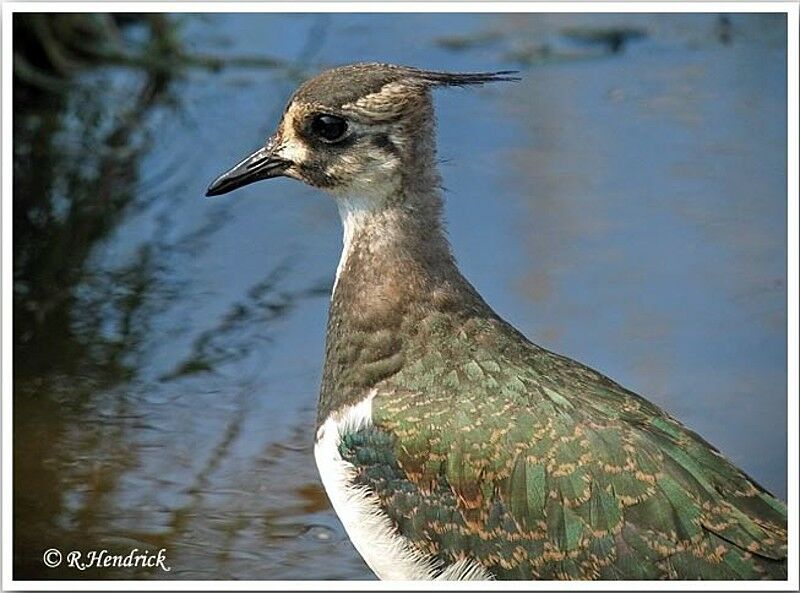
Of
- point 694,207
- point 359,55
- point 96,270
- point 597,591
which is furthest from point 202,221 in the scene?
point 597,591

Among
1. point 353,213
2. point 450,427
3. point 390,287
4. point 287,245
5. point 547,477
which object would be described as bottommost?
point 547,477

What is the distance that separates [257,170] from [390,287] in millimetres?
574

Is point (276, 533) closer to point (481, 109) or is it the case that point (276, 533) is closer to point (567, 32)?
point (481, 109)

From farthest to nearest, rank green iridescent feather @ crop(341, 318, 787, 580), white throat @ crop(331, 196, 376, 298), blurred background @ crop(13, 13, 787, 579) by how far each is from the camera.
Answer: blurred background @ crop(13, 13, 787, 579), white throat @ crop(331, 196, 376, 298), green iridescent feather @ crop(341, 318, 787, 580)

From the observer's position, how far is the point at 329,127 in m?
5.44

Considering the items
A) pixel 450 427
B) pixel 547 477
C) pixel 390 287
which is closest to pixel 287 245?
pixel 390 287

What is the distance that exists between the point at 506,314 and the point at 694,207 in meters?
1.42

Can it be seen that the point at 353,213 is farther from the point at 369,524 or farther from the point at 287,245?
the point at 287,245

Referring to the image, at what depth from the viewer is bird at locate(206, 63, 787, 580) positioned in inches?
194

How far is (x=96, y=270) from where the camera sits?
812 centimetres

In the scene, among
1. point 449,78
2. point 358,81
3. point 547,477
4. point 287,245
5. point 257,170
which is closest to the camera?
point 547,477

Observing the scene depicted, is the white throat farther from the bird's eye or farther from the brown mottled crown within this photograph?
the brown mottled crown

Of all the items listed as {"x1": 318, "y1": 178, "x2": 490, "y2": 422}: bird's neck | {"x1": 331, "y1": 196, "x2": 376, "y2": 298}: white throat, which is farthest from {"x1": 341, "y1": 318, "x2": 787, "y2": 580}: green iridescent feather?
{"x1": 331, "y1": 196, "x2": 376, "y2": 298}: white throat

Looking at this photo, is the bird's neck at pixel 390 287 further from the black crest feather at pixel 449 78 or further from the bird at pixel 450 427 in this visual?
the black crest feather at pixel 449 78
